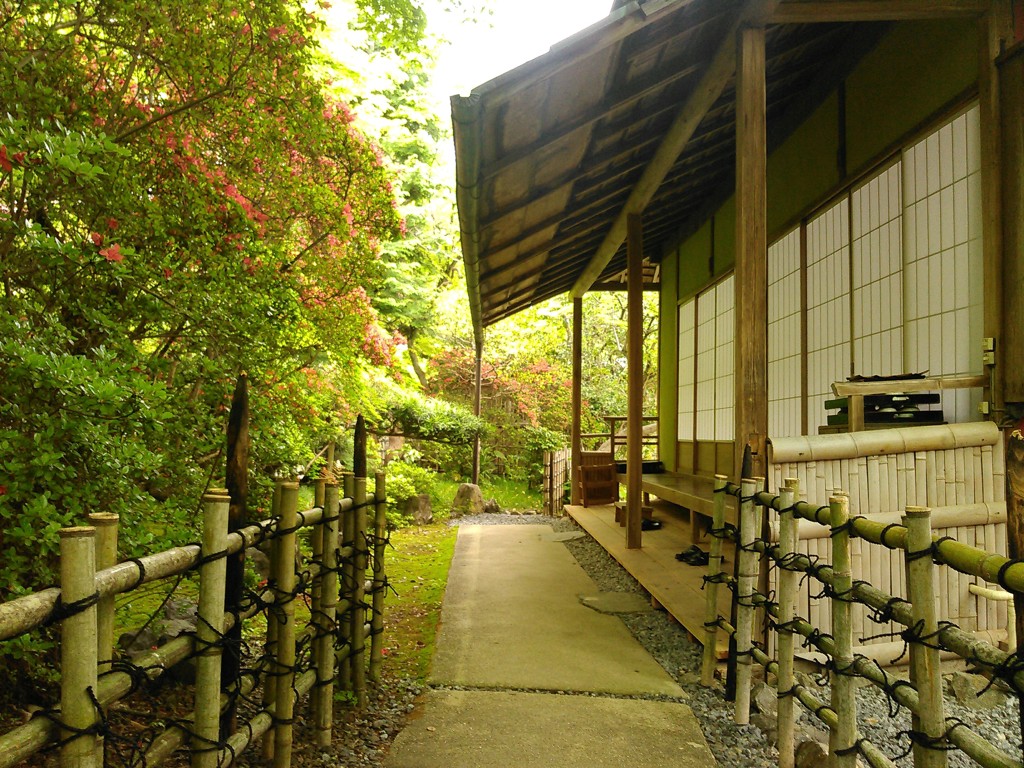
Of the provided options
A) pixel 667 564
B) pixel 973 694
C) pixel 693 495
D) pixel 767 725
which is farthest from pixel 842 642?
pixel 693 495

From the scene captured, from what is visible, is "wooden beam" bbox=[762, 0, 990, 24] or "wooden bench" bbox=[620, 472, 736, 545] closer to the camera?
"wooden beam" bbox=[762, 0, 990, 24]

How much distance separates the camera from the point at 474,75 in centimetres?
1330

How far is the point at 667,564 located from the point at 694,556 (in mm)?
249

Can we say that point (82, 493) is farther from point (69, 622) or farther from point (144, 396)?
point (69, 622)

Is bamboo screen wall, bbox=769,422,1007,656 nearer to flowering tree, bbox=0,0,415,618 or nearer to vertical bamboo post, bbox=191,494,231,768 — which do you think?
vertical bamboo post, bbox=191,494,231,768

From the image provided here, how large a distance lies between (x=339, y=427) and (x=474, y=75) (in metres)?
8.96

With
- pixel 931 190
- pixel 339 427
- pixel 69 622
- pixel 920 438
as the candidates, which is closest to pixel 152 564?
pixel 69 622

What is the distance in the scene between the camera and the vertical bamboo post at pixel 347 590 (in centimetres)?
303

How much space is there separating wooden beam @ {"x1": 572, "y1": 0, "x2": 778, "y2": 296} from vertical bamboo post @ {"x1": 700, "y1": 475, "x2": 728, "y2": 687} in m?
2.62

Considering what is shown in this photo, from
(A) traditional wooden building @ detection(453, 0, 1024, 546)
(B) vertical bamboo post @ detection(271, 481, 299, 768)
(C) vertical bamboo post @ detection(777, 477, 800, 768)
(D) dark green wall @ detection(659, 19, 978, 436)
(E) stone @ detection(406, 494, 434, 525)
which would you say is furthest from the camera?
(E) stone @ detection(406, 494, 434, 525)

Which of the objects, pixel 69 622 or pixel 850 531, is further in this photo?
pixel 850 531

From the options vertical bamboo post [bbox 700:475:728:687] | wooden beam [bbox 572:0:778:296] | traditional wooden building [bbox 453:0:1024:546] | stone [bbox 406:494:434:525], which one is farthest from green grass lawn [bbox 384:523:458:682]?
wooden beam [bbox 572:0:778:296]

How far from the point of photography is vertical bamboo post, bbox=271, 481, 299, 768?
2.26 metres

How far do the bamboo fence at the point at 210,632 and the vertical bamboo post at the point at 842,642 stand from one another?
1.85m
